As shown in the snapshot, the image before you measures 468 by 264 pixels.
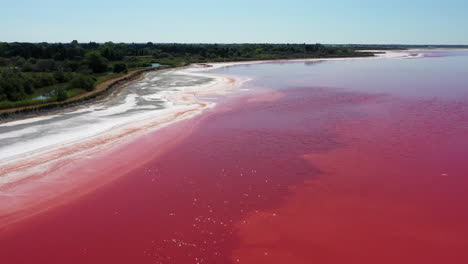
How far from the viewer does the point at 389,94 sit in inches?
1446

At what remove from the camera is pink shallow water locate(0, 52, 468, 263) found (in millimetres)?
10055

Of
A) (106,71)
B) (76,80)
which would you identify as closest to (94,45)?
(106,71)

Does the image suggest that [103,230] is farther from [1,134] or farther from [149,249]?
[1,134]

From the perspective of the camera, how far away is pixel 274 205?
41.2ft

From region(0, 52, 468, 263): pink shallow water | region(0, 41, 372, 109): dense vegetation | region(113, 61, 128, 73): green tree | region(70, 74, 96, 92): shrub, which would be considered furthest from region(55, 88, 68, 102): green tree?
region(113, 61, 128, 73): green tree

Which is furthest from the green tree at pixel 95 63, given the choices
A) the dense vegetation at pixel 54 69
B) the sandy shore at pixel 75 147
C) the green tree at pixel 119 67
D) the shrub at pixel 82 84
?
the sandy shore at pixel 75 147

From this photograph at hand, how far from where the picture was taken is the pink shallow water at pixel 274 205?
10055mm

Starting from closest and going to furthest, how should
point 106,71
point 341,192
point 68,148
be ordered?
1. point 341,192
2. point 68,148
3. point 106,71

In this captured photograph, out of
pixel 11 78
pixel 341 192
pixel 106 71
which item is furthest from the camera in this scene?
pixel 106 71

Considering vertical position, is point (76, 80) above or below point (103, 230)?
above

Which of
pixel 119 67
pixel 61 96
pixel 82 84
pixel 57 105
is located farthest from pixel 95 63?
pixel 57 105

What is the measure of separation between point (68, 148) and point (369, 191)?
47.8 feet

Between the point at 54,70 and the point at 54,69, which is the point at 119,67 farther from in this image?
the point at 54,69

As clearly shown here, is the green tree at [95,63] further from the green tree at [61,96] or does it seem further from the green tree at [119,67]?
the green tree at [61,96]
